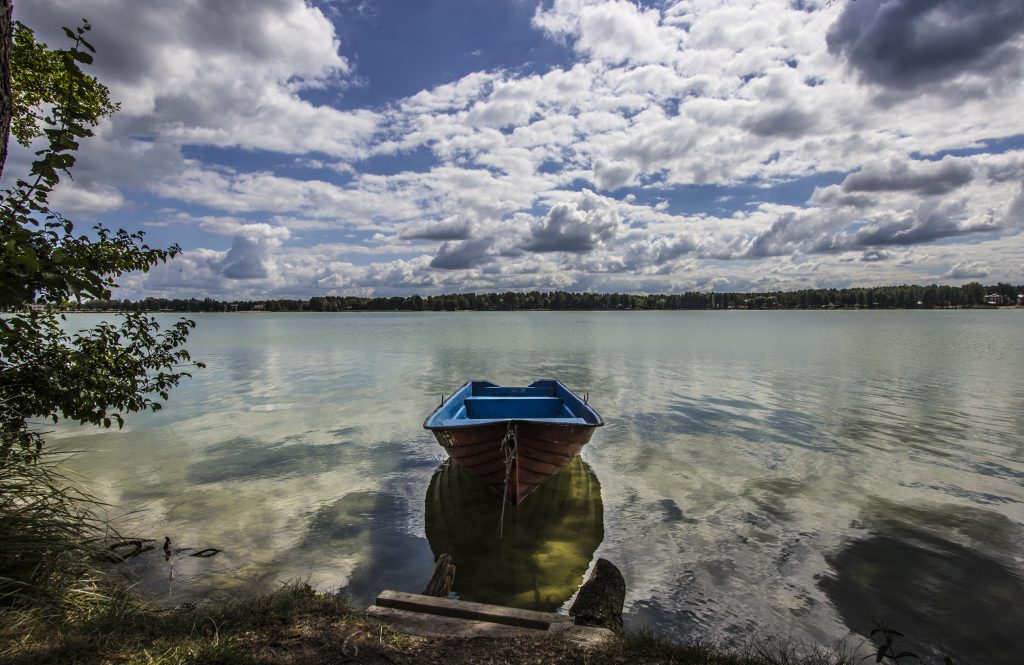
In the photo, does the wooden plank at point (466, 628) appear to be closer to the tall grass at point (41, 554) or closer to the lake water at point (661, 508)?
the lake water at point (661, 508)

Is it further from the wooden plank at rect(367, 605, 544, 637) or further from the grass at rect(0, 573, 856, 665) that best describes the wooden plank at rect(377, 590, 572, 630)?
the grass at rect(0, 573, 856, 665)

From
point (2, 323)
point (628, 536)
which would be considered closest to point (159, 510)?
point (2, 323)

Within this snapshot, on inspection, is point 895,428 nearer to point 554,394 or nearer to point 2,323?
point 554,394

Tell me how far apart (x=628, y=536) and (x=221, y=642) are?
6756mm

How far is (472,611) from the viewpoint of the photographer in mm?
5105

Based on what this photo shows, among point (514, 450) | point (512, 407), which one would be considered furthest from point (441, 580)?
point (512, 407)

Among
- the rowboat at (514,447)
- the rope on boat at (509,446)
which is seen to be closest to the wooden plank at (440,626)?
the rowboat at (514,447)

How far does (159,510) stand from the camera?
10.1m

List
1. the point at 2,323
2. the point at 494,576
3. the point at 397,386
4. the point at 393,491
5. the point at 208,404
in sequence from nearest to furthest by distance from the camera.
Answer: the point at 2,323, the point at 494,576, the point at 393,491, the point at 208,404, the point at 397,386

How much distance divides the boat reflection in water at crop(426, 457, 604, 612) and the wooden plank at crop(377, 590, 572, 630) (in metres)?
1.97

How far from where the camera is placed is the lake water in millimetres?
7039

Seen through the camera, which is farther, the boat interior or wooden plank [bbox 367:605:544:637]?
the boat interior

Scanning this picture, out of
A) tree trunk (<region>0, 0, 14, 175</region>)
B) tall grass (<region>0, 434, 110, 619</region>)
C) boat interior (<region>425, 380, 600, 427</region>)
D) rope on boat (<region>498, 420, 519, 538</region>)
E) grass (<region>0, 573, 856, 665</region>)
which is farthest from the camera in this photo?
boat interior (<region>425, 380, 600, 427</region>)

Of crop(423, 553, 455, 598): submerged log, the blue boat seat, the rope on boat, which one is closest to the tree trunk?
crop(423, 553, 455, 598): submerged log
